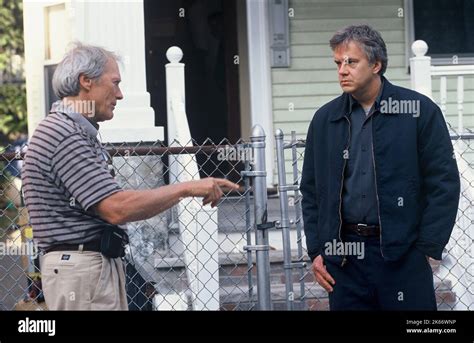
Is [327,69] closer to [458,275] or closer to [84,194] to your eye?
[458,275]

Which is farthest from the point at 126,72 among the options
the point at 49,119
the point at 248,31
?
the point at 49,119

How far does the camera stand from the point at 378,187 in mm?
4172

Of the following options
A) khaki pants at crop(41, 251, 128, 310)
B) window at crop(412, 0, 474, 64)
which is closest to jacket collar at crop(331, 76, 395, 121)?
khaki pants at crop(41, 251, 128, 310)

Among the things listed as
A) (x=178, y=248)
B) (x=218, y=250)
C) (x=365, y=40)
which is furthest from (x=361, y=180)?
(x=178, y=248)

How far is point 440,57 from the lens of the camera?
9.28m

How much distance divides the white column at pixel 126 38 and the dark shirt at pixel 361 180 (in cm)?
310

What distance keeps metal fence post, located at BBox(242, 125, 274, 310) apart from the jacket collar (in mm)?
869

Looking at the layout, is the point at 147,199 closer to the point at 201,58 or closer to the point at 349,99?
the point at 349,99

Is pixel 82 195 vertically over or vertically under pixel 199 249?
over

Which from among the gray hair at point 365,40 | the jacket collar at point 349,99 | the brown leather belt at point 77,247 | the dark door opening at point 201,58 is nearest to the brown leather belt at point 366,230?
the jacket collar at point 349,99

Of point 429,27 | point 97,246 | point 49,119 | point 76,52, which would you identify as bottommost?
point 97,246

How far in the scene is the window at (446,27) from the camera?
9.32m

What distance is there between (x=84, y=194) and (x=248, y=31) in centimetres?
568

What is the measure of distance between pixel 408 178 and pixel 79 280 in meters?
1.42
